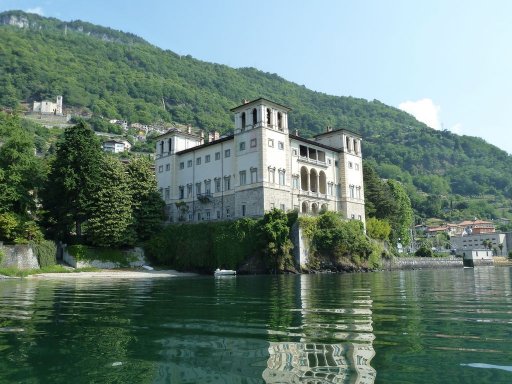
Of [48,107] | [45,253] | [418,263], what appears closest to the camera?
[45,253]

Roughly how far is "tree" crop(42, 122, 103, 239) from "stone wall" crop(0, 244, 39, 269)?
666 cm

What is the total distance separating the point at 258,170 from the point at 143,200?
50.0 feet

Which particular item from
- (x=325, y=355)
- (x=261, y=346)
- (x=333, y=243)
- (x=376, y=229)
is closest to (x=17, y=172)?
(x=333, y=243)

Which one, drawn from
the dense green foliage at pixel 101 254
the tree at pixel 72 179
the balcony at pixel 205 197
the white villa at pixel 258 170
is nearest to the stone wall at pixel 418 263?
the white villa at pixel 258 170

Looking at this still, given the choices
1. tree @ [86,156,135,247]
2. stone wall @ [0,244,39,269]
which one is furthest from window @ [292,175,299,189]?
stone wall @ [0,244,39,269]

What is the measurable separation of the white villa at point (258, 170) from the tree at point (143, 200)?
574 cm

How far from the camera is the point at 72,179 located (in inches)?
1932

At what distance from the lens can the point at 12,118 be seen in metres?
50.2

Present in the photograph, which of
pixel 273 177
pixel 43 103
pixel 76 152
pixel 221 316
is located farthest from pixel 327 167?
pixel 43 103

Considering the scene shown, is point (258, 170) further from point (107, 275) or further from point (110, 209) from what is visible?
point (107, 275)

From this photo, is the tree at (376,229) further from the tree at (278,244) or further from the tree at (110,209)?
the tree at (110,209)

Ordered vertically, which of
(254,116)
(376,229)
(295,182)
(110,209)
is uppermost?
(254,116)

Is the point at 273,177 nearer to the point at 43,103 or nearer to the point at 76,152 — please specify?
the point at 76,152

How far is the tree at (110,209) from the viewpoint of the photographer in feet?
164
